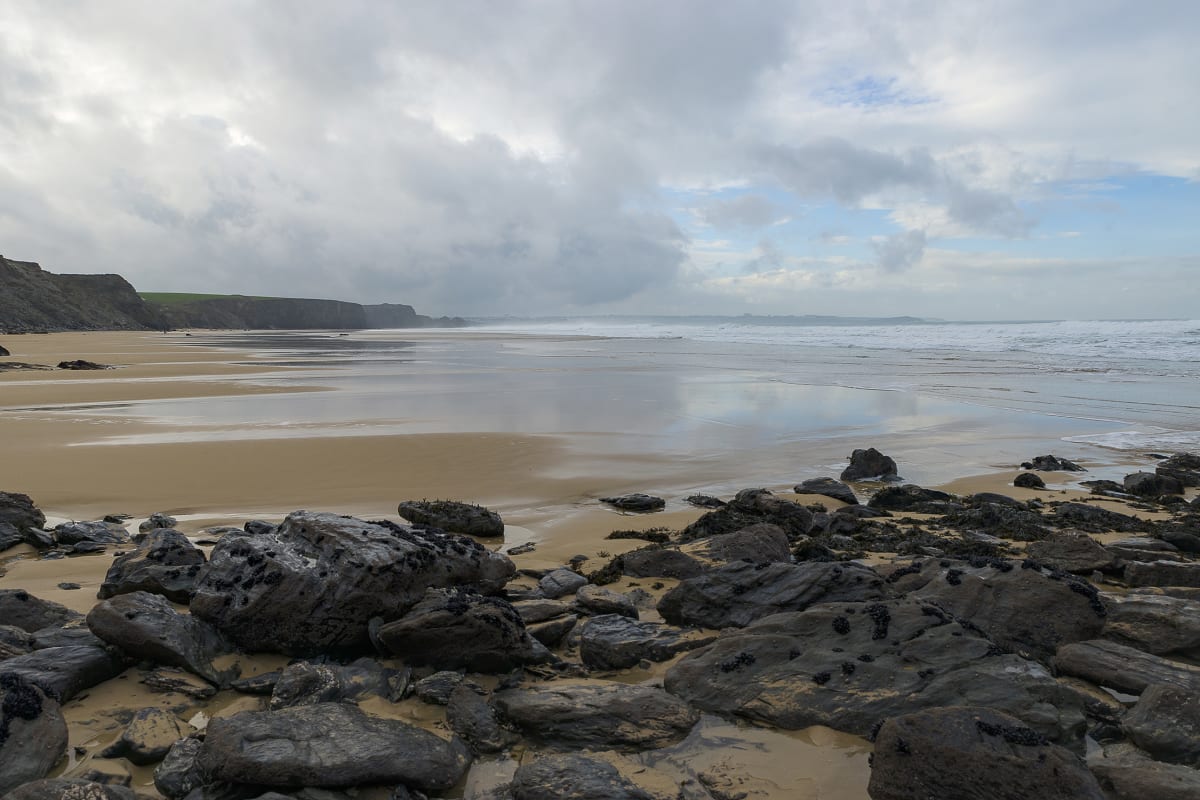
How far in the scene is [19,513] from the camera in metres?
9.41

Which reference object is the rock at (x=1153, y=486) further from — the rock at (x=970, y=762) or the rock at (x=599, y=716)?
the rock at (x=599, y=716)

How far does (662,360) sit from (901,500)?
39014 mm

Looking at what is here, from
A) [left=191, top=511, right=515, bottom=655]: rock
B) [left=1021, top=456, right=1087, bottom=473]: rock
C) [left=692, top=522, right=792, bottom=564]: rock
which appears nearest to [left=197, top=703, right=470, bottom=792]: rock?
[left=191, top=511, right=515, bottom=655]: rock

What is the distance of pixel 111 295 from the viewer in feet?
343

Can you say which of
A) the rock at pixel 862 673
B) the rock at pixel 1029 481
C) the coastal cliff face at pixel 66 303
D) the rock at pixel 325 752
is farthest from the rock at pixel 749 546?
the coastal cliff face at pixel 66 303

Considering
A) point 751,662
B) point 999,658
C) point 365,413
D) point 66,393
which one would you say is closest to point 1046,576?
point 999,658

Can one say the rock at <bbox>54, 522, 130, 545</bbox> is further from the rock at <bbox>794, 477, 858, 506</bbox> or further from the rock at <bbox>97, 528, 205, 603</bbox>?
the rock at <bbox>794, 477, 858, 506</bbox>

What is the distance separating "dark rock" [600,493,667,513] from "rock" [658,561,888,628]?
15.7ft

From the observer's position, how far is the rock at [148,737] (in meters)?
4.57

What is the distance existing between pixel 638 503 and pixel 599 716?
23.3 ft

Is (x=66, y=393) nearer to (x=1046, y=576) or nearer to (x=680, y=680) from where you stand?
(x=680, y=680)

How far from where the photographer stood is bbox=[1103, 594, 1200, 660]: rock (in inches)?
242

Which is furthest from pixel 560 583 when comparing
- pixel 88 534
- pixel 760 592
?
pixel 88 534

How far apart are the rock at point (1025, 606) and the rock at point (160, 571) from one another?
693cm
